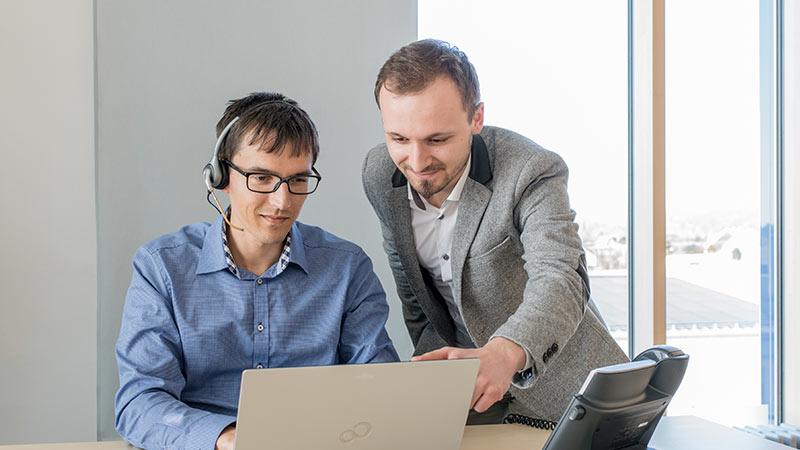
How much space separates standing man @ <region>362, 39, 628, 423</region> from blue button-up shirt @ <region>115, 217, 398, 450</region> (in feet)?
0.84

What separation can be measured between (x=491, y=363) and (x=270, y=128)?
78cm

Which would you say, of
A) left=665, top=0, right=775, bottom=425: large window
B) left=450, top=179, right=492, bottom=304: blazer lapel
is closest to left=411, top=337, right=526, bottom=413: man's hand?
left=450, top=179, right=492, bottom=304: blazer lapel

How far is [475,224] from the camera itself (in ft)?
5.64

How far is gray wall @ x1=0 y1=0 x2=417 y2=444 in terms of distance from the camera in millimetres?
2125

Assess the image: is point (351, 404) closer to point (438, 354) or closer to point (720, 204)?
point (438, 354)

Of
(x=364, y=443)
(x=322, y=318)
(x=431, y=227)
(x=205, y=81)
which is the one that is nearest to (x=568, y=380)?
(x=431, y=227)

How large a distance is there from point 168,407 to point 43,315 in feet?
3.81

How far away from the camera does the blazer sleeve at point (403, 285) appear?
6.34 feet

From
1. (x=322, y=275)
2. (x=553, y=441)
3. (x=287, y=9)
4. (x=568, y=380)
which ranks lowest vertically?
(x=568, y=380)

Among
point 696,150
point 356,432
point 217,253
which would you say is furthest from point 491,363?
point 696,150

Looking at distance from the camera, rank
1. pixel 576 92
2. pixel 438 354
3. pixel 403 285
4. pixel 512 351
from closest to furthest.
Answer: pixel 438 354 < pixel 512 351 < pixel 403 285 < pixel 576 92

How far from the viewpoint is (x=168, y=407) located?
49.9 inches

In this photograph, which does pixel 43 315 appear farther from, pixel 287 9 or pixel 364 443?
pixel 364 443

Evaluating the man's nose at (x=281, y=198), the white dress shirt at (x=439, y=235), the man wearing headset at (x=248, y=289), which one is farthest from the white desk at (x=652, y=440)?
the man's nose at (x=281, y=198)
